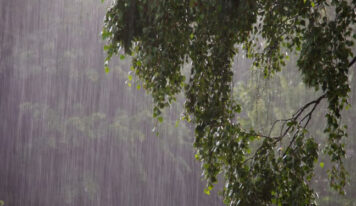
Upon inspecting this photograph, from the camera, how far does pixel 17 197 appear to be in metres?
15.7

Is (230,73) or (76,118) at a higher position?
(76,118)

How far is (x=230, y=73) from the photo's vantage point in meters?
3.62

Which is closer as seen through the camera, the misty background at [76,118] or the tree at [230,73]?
the tree at [230,73]

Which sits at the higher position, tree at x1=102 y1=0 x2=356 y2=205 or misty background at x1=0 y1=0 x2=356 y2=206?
misty background at x1=0 y1=0 x2=356 y2=206

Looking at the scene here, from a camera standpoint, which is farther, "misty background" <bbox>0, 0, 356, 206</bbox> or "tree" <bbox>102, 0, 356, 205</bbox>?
"misty background" <bbox>0, 0, 356, 206</bbox>

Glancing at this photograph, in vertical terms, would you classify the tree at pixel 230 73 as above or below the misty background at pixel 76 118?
below

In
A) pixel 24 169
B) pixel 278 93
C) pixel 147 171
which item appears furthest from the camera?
pixel 147 171

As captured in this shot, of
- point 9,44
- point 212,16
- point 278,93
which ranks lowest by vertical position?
point 212,16

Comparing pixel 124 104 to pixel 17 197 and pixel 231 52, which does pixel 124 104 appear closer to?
pixel 17 197

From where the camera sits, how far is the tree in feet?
9.62

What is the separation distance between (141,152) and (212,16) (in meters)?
13.5

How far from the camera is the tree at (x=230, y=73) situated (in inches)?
115

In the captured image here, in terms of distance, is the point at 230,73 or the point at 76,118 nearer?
the point at 230,73

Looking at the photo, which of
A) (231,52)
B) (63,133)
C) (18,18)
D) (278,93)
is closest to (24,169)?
(63,133)
